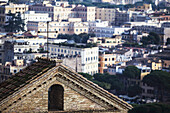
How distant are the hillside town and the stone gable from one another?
1888 cm

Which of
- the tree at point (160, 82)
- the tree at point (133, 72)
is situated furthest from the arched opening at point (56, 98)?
the tree at point (133, 72)

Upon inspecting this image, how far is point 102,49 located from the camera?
126m

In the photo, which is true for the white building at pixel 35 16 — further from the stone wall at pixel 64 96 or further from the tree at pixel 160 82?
the stone wall at pixel 64 96

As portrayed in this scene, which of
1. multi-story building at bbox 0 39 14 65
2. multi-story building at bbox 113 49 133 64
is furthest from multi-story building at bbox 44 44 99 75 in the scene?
multi-story building at bbox 0 39 14 65

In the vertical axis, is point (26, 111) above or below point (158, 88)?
above

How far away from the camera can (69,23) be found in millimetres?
174375

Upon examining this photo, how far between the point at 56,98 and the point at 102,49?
107m

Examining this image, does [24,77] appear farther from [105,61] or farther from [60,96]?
[105,61]

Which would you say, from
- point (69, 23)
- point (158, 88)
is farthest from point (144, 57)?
point (69, 23)

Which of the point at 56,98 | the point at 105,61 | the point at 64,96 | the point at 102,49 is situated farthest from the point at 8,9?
the point at 64,96

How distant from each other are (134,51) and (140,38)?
24023 mm

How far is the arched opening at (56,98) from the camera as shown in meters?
19.2

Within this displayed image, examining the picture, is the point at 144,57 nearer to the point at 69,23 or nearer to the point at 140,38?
the point at 140,38

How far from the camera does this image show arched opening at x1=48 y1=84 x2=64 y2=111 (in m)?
19.2
